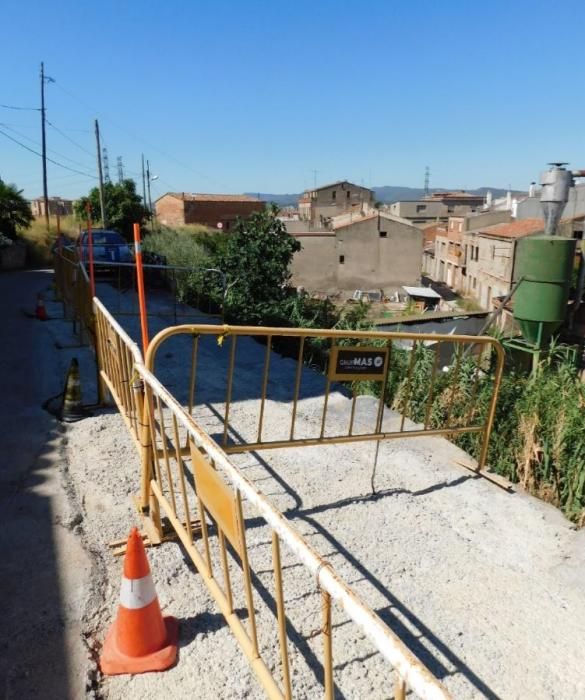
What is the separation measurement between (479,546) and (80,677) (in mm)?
2511

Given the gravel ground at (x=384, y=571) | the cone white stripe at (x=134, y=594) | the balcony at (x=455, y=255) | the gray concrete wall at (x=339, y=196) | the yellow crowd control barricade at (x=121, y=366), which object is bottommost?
the gravel ground at (x=384, y=571)

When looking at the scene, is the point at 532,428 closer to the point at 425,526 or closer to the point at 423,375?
the point at 425,526

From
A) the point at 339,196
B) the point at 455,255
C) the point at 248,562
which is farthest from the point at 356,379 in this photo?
the point at 339,196

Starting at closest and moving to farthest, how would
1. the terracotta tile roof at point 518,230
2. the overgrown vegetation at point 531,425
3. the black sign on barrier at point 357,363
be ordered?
the black sign on barrier at point 357,363
the overgrown vegetation at point 531,425
the terracotta tile roof at point 518,230

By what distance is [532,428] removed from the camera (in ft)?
15.7

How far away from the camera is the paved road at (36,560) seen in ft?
8.15

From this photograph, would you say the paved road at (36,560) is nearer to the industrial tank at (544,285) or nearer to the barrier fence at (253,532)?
the barrier fence at (253,532)

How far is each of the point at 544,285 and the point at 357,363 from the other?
226 inches

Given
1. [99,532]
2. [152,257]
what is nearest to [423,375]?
[99,532]

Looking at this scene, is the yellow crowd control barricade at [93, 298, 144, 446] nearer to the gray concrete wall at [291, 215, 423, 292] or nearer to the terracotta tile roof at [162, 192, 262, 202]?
the gray concrete wall at [291, 215, 423, 292]

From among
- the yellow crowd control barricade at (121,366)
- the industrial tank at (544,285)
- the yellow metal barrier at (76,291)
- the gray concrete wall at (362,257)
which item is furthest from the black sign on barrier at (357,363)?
the gray concrete wall at (362,257)

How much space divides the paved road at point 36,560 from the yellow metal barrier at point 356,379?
119 cm

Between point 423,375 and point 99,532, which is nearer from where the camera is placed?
point 99,532

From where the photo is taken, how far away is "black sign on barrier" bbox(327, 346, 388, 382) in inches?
162
